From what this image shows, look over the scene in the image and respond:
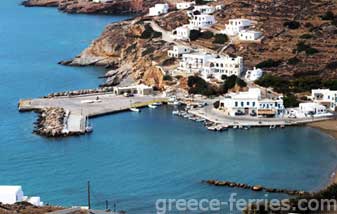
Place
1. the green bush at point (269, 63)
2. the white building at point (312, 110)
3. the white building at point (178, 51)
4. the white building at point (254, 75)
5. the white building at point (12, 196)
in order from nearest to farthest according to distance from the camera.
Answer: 1. the white building at point (12, 196)
2. the white building at point (312, 110)
3. the white building at point (254, 75)
4. the green bush at point (269, 63)
5. the white building at point (178, 51)

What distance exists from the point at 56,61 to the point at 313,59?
17512 mm

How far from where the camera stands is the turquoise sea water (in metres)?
30.6

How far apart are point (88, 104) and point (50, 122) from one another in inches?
163

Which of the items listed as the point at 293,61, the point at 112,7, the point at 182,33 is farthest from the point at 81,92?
the point at 112,7

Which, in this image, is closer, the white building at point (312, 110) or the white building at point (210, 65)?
the white building at point (312, 110)

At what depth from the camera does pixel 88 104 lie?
4388 cm

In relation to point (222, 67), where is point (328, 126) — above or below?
below

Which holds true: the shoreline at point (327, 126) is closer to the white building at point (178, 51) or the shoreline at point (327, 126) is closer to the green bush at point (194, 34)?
the white building at point (178, 51)

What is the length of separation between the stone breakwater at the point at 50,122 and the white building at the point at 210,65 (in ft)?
26.7

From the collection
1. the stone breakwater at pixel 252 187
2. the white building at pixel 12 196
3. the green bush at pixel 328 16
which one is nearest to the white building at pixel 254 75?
the green bush at pixel 328 16

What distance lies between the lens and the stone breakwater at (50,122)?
38.4m

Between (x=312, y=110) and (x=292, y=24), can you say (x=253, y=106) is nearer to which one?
(x=312, y=110)

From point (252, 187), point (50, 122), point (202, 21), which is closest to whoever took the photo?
point (252, 187)

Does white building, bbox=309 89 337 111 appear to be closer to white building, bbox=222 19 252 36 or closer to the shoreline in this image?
the shoreline
